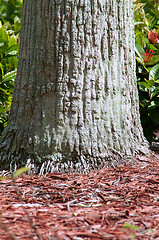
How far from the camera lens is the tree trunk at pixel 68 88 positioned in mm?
2555

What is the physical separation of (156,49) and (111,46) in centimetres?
148

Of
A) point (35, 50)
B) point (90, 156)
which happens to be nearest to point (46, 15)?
point (35, 50)

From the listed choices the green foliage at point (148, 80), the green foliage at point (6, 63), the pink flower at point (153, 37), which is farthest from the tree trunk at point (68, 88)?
the pink flower at point (153, 37)

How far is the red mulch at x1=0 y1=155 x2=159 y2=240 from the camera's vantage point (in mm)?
1557

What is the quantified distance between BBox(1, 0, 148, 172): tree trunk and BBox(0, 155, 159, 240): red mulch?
0.79ft

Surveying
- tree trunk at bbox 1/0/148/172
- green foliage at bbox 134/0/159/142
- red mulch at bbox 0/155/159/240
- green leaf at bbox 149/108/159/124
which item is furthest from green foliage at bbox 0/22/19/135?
green leaf at bbox 149/108/159/124

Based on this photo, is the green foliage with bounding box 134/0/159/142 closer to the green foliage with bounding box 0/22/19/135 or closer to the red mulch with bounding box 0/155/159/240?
the red mulch with bounding box 0/155/159/240

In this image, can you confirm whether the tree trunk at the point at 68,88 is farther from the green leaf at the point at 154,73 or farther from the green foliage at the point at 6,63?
the green foliage at the point at 6,63

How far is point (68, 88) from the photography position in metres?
2.57

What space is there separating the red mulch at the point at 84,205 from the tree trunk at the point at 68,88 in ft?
0.79

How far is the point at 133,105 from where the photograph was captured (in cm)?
296

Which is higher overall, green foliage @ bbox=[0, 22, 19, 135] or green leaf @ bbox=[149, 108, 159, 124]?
green foliage @ bbox=[0, 22, 19, 135]

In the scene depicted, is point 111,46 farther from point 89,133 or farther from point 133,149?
point 133,149

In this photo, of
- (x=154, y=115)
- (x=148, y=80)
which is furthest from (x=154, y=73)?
(x=154, y=115)
